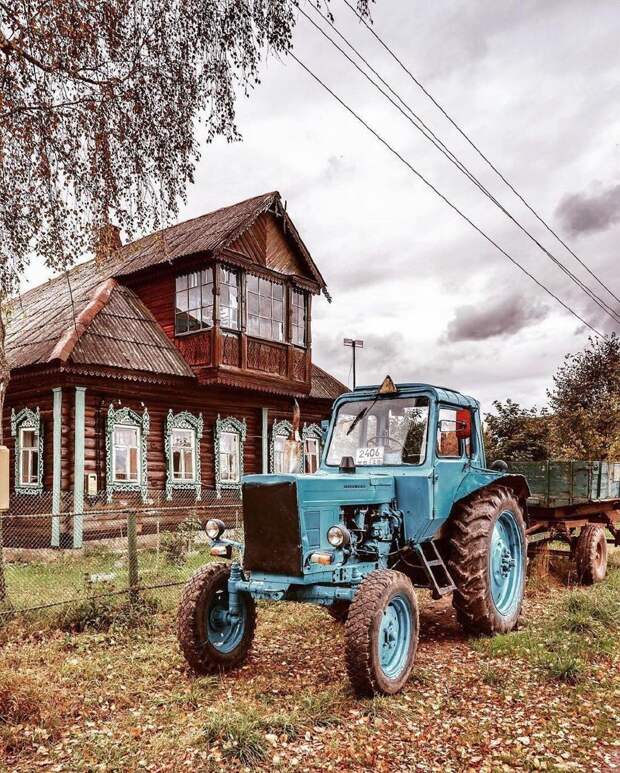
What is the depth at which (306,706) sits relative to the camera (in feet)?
17.2

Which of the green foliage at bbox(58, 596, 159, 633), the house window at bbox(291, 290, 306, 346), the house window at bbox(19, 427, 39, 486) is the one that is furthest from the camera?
the house window at bbox(291, 290, 306, 346)

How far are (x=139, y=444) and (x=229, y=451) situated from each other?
294 cm

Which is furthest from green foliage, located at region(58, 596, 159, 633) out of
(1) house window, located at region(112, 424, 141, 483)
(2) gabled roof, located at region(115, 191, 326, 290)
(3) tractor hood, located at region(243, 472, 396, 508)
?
(2) gabled roof, located at region(115, 191, 326, 290)

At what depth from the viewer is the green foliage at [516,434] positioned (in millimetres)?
29906

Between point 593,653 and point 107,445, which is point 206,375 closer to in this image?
point 107,445

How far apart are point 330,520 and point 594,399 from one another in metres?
24.5

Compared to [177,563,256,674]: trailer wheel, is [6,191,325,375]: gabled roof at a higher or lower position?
higher

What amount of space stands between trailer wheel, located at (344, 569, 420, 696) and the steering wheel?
1.66 metres

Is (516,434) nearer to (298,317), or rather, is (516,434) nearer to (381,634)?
(298,317)

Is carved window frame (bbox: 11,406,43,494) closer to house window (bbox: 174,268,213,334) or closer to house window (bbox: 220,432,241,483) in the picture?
house window (bbox: 174,268,213,334)

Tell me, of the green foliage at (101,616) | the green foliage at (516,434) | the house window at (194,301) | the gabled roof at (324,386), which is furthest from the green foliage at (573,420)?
the green foliage at (101,616)

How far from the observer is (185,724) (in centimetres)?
499

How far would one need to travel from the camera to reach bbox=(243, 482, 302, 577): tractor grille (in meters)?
5.88

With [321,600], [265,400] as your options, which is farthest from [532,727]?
[265,400]
